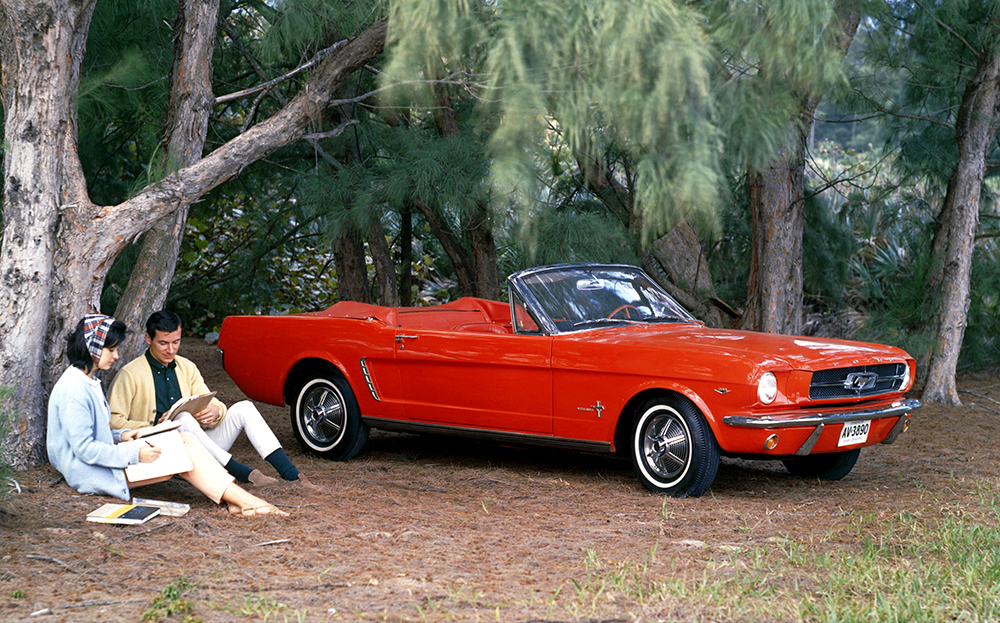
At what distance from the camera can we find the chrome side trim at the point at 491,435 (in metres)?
6.56

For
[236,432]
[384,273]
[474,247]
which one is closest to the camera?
[236,432]

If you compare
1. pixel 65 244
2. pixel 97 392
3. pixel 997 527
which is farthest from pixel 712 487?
pixel 65 244

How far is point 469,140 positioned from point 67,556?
212 inches

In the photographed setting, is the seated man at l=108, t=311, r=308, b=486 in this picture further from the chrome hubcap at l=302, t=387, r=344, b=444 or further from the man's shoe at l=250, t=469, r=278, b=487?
the chrome hubcap at l=302, t=387, r=344, b=444

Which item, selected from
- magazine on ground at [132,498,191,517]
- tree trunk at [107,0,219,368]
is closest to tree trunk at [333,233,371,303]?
tree trunk at [107,0,219,368]

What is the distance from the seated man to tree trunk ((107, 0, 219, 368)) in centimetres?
130

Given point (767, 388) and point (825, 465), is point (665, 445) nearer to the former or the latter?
point (767, 388)

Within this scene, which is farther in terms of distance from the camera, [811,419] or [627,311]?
[627,311]

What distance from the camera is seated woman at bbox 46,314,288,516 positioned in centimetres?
551

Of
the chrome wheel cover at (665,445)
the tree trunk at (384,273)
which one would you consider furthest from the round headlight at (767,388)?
the tree trunk at (384,273)

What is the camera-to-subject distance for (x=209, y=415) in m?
6.40

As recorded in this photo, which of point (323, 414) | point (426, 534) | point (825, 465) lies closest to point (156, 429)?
point (426, 534)

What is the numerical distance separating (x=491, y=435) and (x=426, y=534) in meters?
1.73

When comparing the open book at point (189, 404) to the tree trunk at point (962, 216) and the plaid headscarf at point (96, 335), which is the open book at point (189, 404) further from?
the tree trunk at point (962, 216)
